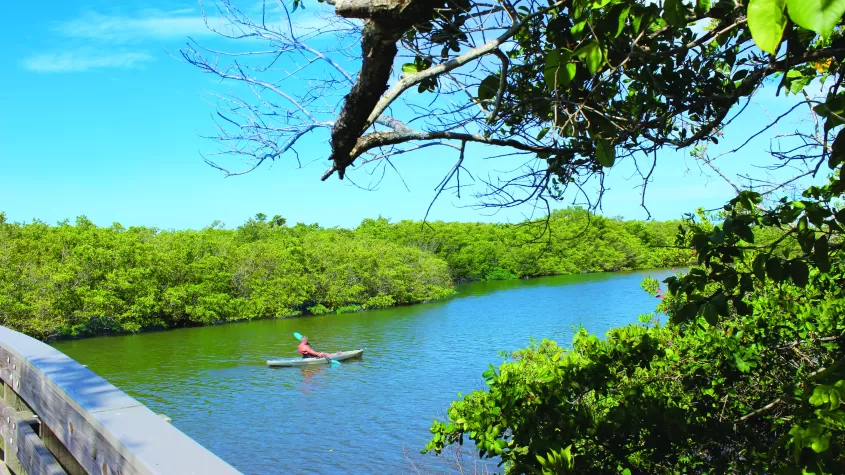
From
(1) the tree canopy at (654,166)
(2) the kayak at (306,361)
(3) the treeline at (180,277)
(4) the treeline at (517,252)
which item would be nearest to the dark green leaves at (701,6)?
(1) the tree canopy at (654,166)

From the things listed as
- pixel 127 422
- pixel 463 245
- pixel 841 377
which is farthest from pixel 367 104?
pixel 463 245

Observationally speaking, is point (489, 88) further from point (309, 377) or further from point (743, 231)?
point (309, 377)

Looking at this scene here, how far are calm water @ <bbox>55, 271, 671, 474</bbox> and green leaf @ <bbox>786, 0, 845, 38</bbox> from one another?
698 centimetres

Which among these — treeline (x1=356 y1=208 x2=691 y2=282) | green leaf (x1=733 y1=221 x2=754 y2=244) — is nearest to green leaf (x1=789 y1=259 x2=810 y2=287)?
green leaf (x1=733 y1=221 x2=754 y2=244)

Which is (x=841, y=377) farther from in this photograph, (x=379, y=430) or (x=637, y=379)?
(x=379, y=430)

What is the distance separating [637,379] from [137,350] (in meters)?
20.6

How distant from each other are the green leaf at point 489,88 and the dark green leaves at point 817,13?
165cm

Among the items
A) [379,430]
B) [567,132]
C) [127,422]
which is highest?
[567,132]

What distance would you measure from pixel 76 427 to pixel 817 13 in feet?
4.83

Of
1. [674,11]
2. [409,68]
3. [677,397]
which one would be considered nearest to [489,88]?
[409,68]

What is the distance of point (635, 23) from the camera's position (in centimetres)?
184

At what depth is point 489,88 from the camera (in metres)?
2.37

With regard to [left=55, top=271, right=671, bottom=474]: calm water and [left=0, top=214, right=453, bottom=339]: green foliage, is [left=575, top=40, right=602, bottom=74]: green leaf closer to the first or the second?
[left=55, top=271, right=671, bottom=474]: calm water

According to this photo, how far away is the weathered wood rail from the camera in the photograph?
3.23ft
